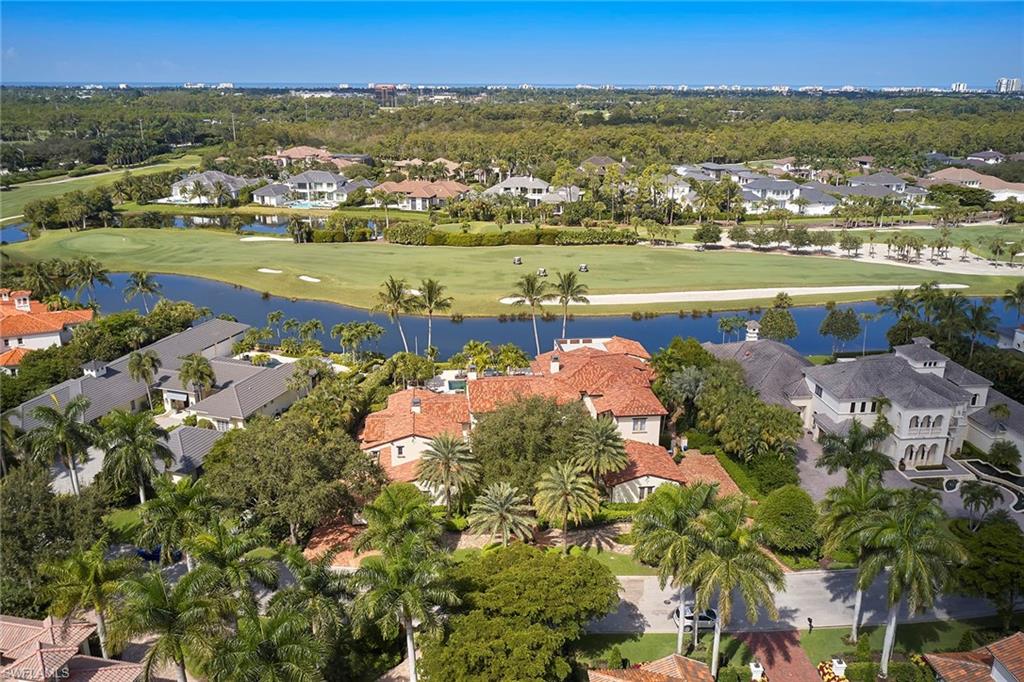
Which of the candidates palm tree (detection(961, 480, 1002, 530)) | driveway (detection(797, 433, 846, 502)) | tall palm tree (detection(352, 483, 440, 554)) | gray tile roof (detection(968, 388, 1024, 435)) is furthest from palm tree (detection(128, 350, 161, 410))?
gray tile roof (detection(968, 388, 1024, 435))

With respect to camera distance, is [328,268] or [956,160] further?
[956,160]

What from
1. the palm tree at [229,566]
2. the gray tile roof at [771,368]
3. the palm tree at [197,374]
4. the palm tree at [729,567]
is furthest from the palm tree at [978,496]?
the palm tree at [197,374]

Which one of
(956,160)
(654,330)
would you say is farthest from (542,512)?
(956,160)

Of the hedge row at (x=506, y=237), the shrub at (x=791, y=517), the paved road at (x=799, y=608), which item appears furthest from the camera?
the hedge row at (x=506, y=237)

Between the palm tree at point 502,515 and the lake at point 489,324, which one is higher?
the palm tree at point 502,515

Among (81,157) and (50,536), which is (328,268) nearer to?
(50,536)

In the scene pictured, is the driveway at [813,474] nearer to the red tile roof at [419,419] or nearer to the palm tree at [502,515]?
the palm tree at [502,515]

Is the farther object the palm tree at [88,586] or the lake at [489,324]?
the lake at [489,324]
